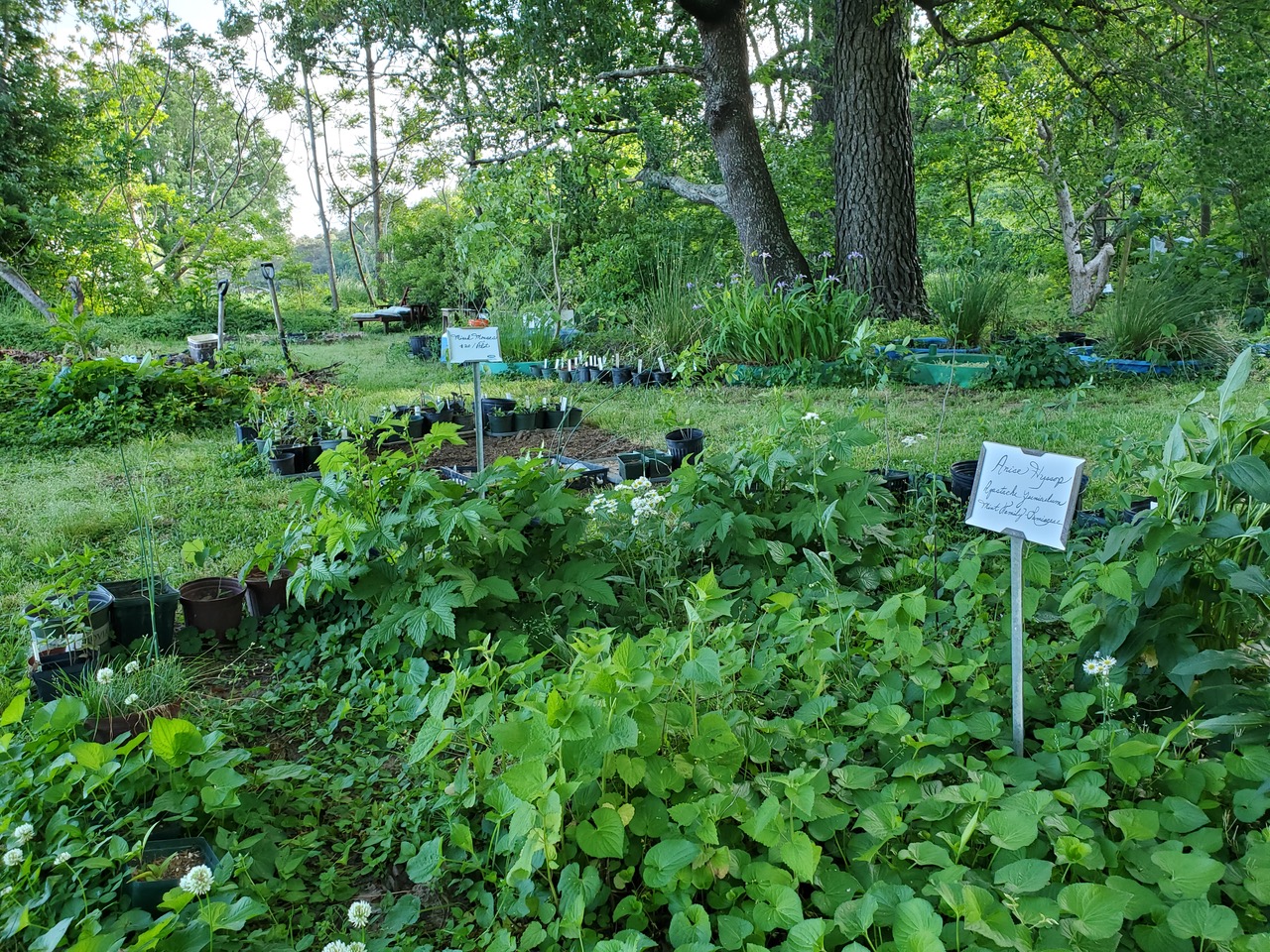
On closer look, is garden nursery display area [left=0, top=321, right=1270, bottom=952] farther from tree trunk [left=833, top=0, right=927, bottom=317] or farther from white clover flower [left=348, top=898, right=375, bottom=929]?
tree trunk [left=833, top=0, right=927, bottom=317]

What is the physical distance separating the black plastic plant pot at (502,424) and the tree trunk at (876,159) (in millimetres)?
3786

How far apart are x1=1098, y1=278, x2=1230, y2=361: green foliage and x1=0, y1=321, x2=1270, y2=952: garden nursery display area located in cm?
416

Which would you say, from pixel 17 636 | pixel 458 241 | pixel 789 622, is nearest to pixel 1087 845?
pixel 789 622

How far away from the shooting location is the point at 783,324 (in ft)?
21.3

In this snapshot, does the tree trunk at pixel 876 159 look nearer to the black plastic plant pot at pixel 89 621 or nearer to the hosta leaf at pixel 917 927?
→ the black plastic plant pot at pixel 89 621

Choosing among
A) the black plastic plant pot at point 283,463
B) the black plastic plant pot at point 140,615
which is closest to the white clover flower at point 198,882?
the black plastic plant pot at point 140,615

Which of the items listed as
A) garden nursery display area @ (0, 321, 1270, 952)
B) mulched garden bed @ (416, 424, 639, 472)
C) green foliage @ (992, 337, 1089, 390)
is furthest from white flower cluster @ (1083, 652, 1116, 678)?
green foliage @ (992, 337, 1089, 390)

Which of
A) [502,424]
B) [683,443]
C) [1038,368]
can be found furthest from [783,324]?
[683,443]

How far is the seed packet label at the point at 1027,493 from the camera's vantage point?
138 cm

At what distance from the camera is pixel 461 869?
140cm

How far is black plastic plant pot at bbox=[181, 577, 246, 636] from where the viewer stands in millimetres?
2461

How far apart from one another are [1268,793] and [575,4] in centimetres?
1067

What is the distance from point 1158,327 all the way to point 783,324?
2.84 meters

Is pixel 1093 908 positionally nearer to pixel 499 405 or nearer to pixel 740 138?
pixel 499 405
